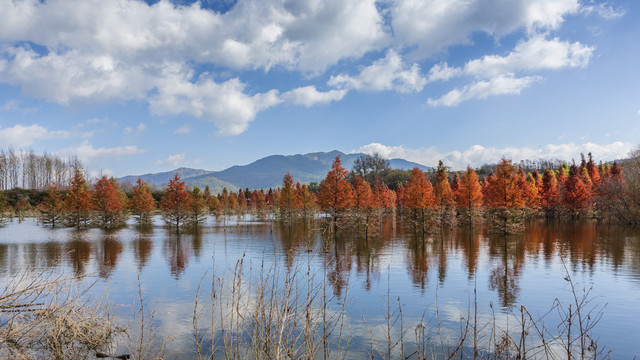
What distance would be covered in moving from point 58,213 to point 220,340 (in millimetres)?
67858

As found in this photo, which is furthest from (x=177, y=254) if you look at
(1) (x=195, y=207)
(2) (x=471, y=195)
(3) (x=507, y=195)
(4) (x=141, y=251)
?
(2) (x=471, y=195)

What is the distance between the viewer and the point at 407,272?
2300cm

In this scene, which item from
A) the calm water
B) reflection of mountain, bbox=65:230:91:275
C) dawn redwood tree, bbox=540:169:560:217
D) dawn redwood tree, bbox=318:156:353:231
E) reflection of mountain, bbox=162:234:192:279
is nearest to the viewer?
the calm water

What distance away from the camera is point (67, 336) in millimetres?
10312

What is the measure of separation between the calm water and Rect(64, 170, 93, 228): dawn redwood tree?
887 inches

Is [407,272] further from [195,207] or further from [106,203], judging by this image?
[106,203]

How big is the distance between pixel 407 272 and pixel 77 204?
200 ft

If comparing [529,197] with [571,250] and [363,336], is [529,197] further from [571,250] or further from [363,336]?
[363,336]

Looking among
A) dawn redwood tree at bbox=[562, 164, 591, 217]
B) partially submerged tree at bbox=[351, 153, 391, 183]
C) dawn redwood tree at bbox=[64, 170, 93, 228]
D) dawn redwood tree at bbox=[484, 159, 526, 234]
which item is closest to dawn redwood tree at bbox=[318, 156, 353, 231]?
dawn redwood tree at bbox=[484, 159, 526, 234]

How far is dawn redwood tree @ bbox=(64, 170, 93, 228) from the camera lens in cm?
6044

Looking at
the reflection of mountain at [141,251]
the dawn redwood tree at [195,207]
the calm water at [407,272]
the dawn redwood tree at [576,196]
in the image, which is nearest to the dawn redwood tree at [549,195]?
the dawn redwood tree at [576,196]

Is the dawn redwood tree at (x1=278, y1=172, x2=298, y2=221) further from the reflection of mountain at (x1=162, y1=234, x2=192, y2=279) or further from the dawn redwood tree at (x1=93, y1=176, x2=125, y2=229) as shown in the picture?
the dawn redwood tree at (x1=93, y1=176, x2=125, y2=229)

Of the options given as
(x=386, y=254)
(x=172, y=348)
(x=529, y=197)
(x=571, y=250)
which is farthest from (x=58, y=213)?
(x=529, y=197)

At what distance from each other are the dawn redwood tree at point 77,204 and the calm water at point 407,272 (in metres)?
22.5
